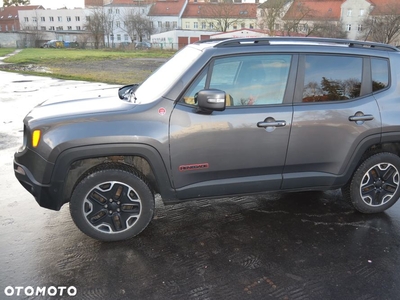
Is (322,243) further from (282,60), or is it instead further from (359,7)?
(359,7)

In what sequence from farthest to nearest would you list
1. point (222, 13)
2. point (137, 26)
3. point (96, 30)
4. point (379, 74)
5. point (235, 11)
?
point (137, 26) → point (235, 11) → point (96, 30) → point (222, 13) → point (379, 74)

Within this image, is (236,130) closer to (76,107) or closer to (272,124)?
(272,124)

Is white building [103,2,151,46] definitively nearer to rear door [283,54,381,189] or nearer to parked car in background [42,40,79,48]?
parked car in background [42,40,79,48]

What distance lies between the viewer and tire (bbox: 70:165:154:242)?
333 cm

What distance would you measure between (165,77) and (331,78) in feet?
5.87

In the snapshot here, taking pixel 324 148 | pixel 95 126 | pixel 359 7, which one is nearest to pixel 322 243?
pixel 324 148

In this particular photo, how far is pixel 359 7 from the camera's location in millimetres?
70688

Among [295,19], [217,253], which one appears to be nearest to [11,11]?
[295,19]

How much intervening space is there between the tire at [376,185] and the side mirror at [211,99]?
188cm

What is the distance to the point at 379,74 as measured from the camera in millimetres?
3934

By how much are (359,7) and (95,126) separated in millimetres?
80196

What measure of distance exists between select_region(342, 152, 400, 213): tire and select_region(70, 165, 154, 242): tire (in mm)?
2321

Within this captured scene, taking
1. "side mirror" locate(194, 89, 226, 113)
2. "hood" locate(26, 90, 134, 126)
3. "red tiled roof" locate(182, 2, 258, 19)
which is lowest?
"hood" locate(26, 90, 134, 126)

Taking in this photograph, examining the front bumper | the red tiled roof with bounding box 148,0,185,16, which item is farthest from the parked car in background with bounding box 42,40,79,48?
the front bumper
